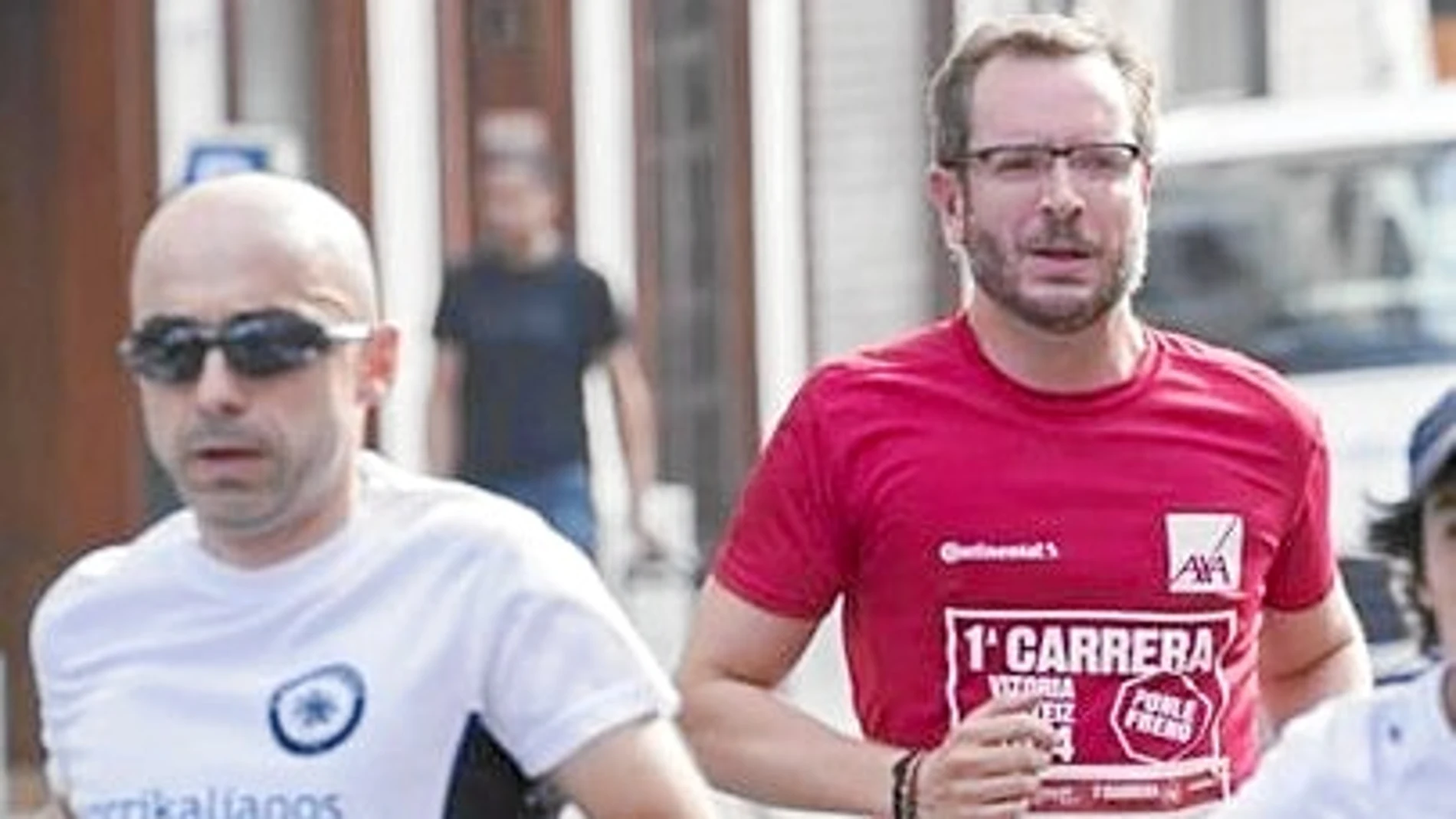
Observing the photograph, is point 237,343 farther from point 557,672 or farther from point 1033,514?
point 1033,514

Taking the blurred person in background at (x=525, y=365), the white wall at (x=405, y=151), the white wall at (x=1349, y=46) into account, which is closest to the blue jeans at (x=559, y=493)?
the blurred person in background at (x=525, y=365)

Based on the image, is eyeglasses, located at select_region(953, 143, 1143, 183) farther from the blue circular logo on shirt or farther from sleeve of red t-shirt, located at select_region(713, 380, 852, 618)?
the blue circular logo on shirt

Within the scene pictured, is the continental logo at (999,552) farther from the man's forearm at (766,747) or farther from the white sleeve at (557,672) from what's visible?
the white sleeve at (557,672)

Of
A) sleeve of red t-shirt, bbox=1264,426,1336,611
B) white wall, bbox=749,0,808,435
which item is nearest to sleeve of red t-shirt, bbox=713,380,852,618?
sleeve of red t-shirt, bbox=1264,426,1336,611

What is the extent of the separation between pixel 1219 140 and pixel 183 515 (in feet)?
33.6

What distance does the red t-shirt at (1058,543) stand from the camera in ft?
15.7

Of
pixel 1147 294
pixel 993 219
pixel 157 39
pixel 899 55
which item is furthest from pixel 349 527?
pixel 899 55

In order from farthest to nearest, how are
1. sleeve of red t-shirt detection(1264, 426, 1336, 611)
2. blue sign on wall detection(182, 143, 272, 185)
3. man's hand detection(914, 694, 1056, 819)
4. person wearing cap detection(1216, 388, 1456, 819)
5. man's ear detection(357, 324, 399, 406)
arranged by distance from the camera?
blue sign on wall detection(182, 143, 272, 185)
sleeve of red t-shirt detection(1264, 426, 1336, 611)
man's hand detection(914, 694, 1056, 819)
man's ear detection(357, 324, 399, 406)
person wearing cap detection(1216, 388, 1456, 819)

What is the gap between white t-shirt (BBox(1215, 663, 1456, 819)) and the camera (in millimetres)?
3781

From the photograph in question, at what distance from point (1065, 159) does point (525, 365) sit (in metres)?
7.65

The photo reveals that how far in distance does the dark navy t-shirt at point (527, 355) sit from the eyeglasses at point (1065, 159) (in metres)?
7.58

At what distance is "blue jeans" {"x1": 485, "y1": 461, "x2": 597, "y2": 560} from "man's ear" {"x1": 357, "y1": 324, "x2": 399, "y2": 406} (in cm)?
803

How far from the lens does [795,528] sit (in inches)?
194

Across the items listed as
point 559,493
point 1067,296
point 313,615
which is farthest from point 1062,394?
point 559,493
